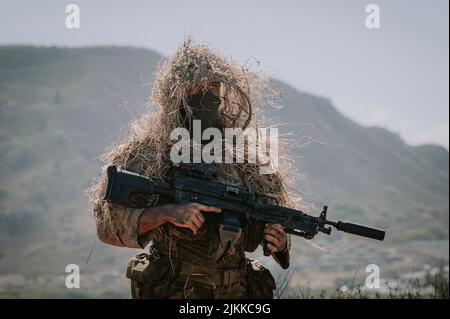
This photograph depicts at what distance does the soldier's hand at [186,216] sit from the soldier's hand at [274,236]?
55 cm

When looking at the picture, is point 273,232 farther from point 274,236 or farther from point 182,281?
point 182,281

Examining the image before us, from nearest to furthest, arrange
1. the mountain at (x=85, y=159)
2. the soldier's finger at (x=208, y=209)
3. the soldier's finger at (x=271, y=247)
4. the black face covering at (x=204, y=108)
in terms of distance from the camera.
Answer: the soldier's finger at (x=208, y=209)
the soldier's finger at (x=271, y=247)
the black face covering at (x=204, y=108)
the mountain at (x=85, y=159)

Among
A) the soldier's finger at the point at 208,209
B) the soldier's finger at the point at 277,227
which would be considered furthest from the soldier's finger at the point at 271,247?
the soldier's finger at the point at 208,209

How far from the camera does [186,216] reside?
3.66 m

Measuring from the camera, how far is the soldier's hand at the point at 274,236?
13.0 feet

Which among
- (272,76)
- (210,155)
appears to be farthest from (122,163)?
(272,76)

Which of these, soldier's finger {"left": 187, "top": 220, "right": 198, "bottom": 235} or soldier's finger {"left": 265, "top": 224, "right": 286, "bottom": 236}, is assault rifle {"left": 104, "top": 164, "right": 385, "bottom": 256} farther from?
soldier's finger {"left": 187, "top": 220, "right": 198, "bottom": 235}

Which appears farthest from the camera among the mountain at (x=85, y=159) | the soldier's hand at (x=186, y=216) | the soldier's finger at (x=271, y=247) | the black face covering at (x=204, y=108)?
the mountain at (x=85, y=159)

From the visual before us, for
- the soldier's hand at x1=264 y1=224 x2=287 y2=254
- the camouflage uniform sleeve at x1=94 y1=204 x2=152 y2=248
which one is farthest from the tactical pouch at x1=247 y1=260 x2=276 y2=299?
the camouflage uniform sleeve at x1=94 y1=204 x2=152 y2=248

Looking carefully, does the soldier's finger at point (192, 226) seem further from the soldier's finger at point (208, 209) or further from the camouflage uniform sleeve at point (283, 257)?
the camouflage uniform sleeve at point (283, 257)

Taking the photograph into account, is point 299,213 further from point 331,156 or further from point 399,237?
point 331,156

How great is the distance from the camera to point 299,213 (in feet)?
13.0

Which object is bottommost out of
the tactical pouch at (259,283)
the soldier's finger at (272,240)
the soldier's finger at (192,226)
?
the tactical pouch at (259,283)

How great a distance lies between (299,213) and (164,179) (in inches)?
43.4
